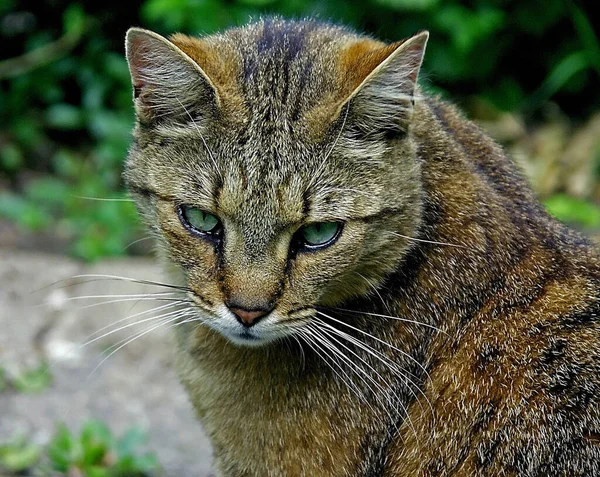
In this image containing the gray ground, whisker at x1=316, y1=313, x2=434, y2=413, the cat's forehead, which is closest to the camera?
the cat's forehead

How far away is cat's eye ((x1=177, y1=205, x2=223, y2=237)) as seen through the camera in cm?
302

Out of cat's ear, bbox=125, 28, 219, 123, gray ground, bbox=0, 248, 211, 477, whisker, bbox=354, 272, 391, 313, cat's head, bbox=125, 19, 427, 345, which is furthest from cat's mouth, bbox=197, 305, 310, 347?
gray ground, bbox=0, 248, 211, 477

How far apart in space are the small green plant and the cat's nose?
1.73 meters

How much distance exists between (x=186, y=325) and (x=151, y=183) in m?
0.64

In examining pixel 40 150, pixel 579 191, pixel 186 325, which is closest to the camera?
pixel 186 325

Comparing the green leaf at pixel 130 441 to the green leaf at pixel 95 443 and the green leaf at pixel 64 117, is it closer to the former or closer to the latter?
the green leaf at pixel 95 443

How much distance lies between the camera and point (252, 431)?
127 inches

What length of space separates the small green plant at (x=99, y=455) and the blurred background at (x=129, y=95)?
5.38ft

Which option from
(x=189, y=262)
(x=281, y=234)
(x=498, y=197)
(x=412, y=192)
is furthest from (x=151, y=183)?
(x=498, y=197)

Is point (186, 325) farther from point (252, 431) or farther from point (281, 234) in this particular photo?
point (281, 234)

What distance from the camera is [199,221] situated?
10.0 feet

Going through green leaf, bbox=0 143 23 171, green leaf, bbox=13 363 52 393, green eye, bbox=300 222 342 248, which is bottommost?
green leaf, bbox=0 143 23 171

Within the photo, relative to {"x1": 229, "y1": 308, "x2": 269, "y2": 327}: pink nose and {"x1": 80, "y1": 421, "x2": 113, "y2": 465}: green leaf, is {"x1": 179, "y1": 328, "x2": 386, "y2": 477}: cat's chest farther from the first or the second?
{"x1": 80, "y1": 421, "x2": 113, "y2": 465}: green leaf

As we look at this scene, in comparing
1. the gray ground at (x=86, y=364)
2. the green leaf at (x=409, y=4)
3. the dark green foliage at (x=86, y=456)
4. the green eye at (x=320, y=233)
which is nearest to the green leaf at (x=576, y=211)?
the green leaf at (x=409, y=4)
